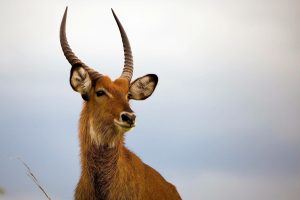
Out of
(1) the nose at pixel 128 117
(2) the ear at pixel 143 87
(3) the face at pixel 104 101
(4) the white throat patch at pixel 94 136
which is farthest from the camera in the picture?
(2) the ear at pixel 143 87

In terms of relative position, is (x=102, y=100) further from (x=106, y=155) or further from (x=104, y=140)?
(x=106, y=155)

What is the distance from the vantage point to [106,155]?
16.6ft

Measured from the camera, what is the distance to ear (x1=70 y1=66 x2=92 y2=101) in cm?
495

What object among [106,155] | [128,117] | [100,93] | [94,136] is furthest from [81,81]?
[106,155]

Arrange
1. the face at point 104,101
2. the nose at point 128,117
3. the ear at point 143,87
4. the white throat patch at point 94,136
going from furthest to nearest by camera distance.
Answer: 1. the ear at point 143,87
2. the white throat patch at point 94,136
3. the face at point 104,101
4. the nose at point 128,117

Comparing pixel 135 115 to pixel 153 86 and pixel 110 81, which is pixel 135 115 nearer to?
pixel 110 81

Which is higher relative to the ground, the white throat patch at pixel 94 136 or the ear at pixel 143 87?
the ear at pixel 143 87

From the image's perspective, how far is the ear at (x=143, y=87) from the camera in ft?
18.1

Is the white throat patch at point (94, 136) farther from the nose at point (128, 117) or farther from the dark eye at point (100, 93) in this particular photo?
the nose at point (128, 117)

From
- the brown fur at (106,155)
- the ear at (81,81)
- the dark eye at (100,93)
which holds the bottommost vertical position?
the brown fur at (106,155)

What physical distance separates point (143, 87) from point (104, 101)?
0.76 metres

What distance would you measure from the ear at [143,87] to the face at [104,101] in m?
0.21

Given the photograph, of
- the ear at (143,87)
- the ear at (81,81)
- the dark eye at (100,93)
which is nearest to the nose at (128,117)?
the dark eye at (100,93)

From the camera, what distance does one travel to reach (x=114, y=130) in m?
4.96
